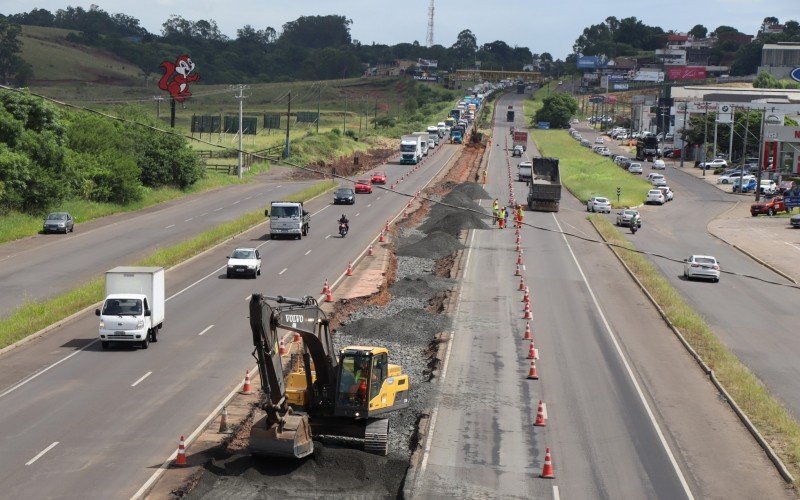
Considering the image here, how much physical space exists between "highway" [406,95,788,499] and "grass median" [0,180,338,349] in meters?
14.7

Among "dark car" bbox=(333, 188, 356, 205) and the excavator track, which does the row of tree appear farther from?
the excavator track

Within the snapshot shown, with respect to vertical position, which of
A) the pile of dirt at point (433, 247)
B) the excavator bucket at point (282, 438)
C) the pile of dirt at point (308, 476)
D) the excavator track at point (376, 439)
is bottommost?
the pile of dirt at point (433, 247)

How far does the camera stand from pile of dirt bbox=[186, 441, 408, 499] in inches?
886

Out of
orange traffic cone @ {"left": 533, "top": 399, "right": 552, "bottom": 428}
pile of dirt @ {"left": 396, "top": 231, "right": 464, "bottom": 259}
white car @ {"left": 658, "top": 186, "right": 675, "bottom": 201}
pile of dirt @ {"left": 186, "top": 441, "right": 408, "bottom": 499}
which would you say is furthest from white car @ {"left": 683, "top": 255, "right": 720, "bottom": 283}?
white car @ {"left": 658, "top": 186, "right": 675, "bottom": 201}

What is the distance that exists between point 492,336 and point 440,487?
60.1ft

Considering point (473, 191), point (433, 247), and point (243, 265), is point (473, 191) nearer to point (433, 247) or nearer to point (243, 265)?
point (433, 247)

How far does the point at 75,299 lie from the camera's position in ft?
149

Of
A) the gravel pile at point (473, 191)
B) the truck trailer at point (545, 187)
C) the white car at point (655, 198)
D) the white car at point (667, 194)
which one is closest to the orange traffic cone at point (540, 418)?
the truck trailer at point (545, 187)

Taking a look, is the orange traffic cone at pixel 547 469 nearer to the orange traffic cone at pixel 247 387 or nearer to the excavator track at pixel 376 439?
the excavator track at pixel 376 439

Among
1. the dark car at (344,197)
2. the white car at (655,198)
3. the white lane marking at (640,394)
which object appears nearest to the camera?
the white lane marking at (640,394)

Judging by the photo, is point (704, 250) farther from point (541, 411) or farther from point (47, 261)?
point (541, 411)

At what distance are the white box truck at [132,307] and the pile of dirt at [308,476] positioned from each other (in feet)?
42.4

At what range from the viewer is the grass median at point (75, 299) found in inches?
1556

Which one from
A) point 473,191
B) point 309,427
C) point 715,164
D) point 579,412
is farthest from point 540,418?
point 715,164
